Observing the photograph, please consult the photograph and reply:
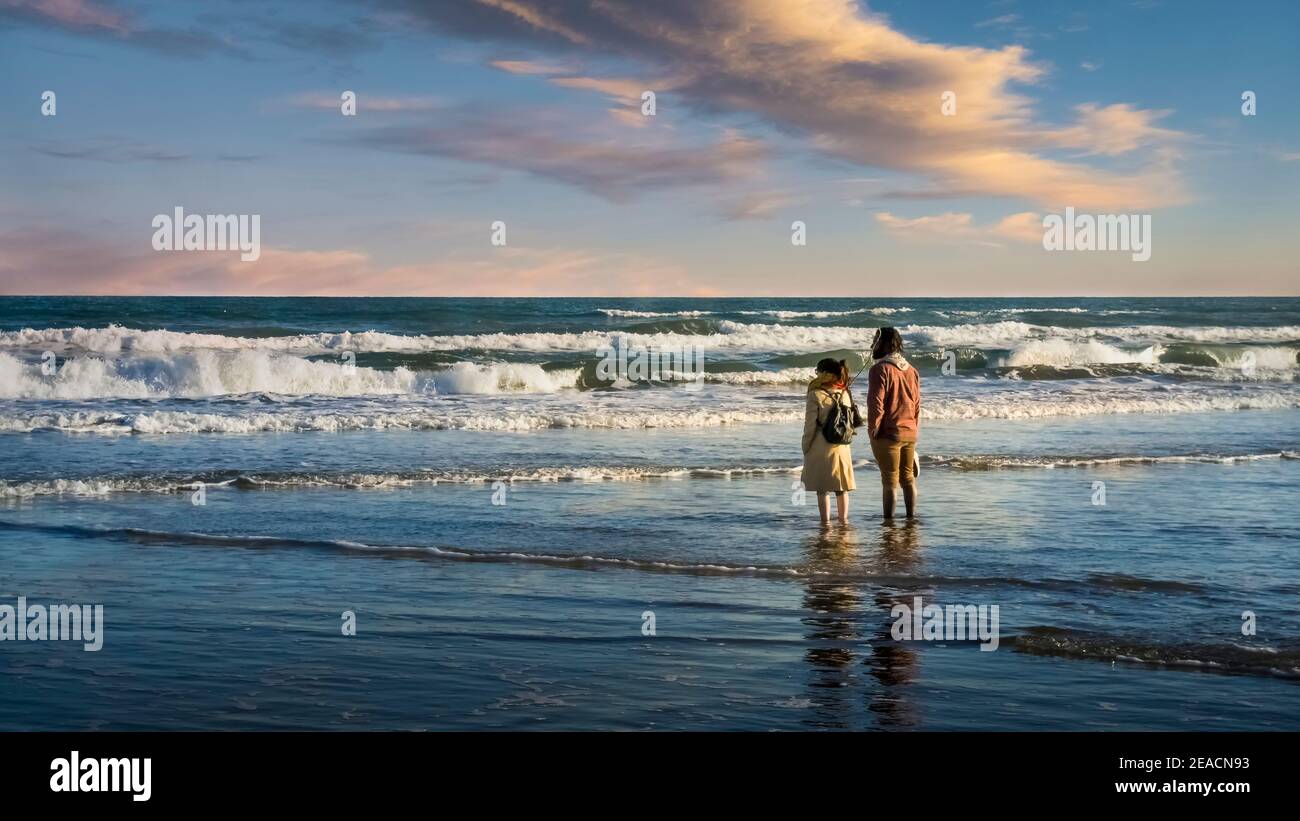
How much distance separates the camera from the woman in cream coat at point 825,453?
11352mm

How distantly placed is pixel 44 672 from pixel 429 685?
2132 mm

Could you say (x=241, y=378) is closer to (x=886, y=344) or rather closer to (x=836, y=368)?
(x=836, y=368)

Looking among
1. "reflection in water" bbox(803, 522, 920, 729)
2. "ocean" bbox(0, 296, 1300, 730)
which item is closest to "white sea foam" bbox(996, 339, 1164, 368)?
"ocean" bbox(0, 296, 1300, 730)

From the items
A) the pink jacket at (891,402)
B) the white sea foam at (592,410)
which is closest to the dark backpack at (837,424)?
the pink jacket at (891,402)

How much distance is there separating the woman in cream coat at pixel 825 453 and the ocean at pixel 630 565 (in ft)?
1.23

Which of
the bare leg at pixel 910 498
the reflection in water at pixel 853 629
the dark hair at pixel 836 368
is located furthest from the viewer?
the bare leg at pixel 910 498

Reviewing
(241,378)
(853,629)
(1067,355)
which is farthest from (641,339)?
(853,629)

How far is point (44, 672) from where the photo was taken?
6.38 m

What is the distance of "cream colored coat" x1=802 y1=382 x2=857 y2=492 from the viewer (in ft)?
37.2

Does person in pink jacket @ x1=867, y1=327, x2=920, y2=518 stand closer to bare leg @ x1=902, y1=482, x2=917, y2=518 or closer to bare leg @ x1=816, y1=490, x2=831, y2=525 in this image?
bare leg @ x1=902, y1=482, x2=917, y2=518

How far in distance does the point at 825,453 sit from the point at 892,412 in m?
0.79

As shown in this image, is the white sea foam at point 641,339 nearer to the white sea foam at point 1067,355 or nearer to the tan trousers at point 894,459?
the white sea foam at point 1067,355
